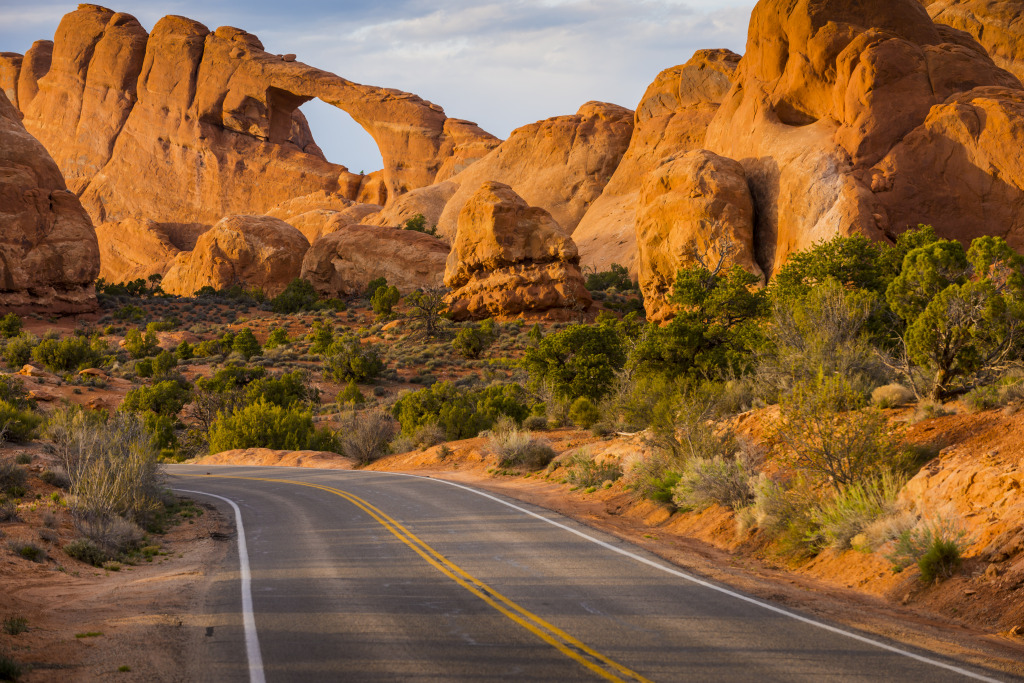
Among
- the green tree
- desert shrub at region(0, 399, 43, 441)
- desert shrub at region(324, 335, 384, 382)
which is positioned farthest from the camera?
desert shrub at region(324, 335, 384, 382)

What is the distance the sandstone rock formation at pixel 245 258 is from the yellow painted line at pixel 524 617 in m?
62.5

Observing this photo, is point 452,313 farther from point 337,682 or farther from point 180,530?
point 337,682

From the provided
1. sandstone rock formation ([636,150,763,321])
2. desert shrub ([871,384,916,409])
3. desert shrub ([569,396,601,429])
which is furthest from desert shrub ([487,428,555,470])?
sandstone rock formation ([636,150,763,321])

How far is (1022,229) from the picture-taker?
3453cm

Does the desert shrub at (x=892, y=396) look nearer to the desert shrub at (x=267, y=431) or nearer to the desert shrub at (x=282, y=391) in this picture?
the desert shrub at (x=267, y=431)

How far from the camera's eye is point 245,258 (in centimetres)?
7194

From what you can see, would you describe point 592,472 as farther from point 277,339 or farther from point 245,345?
point 277,339

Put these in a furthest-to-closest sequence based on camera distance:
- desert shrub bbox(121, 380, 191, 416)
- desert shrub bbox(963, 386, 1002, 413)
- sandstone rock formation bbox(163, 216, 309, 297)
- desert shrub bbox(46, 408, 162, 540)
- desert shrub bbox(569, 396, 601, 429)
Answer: sandstone rock formation bbox(163, 216, 309, 297) → desert shrub bbox(121, 380, 191, 416) → desert shrub bbox(569, 396, 601, 429) → desert shrub bbox(46, 408, 162, 540) → desert shrub bbox(963, 386, 1002, 413)

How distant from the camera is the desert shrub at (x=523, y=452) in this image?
2277 cm

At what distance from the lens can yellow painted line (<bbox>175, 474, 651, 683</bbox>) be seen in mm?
6282

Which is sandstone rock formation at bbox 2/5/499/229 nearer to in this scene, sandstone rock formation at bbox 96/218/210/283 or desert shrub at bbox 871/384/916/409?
sandstone rock formation at bbox 96/218/210/283

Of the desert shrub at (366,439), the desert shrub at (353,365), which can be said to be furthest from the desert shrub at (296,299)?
the desert shrub at (366,439)

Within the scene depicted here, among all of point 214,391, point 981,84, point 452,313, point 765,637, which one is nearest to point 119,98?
point 452,313

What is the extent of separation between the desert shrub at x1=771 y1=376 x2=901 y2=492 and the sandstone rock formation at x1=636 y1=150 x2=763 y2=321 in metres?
27.8
